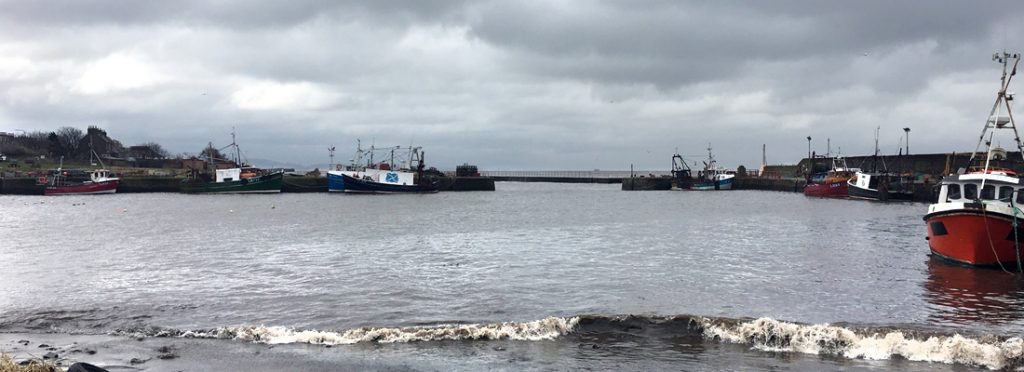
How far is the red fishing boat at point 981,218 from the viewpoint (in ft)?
75.5

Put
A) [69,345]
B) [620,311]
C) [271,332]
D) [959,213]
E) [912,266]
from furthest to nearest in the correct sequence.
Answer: [912,266] → [959,213] → [620,311] → [271,332] → [69,345]

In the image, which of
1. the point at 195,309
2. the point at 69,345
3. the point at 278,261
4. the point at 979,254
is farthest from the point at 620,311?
the point at 278,261

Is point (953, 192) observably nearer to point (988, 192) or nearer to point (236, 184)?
point (988, 192)

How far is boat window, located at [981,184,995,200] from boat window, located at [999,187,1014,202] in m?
0.23

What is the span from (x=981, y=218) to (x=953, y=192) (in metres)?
3.06

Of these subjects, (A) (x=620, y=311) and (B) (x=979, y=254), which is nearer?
(A) (x=620, y=311)

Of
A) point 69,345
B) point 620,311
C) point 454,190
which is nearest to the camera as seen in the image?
point 69,345

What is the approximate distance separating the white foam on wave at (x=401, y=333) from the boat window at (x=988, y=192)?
1756cm

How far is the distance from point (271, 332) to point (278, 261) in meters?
13.8

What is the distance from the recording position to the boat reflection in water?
1739 cm

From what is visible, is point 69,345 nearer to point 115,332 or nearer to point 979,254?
point 115,332

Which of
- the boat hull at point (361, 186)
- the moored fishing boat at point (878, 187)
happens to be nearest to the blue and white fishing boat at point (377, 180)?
the boat hull at point (361, 186)

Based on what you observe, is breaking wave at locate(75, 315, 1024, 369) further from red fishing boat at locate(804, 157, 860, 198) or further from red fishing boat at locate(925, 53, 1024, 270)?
red fishing boat at locate(804, 157, 860, 198)

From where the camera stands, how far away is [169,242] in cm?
3616
